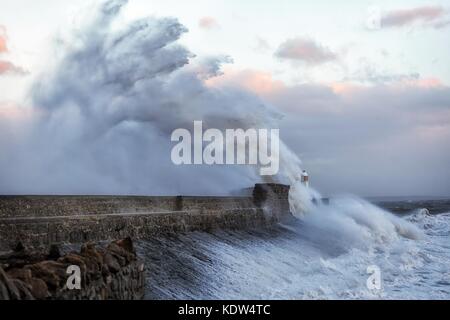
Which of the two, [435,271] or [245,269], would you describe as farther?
[435,271]

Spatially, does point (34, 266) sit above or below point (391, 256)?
above

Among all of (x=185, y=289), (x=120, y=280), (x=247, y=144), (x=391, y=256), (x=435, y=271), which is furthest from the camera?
(x=247, y=144)

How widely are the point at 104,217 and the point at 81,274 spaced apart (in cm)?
454

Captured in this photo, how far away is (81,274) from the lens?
714cm

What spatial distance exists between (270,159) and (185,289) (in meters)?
20.5

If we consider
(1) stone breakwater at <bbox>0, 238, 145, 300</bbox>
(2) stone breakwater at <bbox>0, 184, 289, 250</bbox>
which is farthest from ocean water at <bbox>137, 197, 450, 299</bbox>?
(1) stone breakwater at <bbox>0, 238, 145, 300</bbox>

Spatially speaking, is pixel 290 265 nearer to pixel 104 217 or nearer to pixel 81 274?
pixel 104 217

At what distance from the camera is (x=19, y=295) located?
19.6 ft

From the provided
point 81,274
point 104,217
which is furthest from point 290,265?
point 81,274

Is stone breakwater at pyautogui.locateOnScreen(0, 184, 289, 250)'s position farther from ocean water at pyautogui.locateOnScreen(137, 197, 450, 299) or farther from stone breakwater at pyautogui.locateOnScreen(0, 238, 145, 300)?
stone breakwater at pyautogui.locateOnScreen(0, 238, 145, 300)

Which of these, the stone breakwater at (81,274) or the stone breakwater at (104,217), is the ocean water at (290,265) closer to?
the stone breakwater at (104,217)
